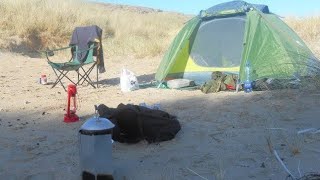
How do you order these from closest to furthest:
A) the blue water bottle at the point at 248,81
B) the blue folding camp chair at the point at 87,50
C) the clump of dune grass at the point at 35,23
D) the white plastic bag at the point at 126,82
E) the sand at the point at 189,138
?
1. the sand at the point at 189,138
2. the blue water bottle at the point at 248,81
3. the white plastic bag at the point at 126,82
4. the blue folding camp chair at the point at 87,50
5. the clump of dune grass at the point at 35,23

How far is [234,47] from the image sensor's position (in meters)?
7.96

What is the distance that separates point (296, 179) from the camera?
10.2 feet

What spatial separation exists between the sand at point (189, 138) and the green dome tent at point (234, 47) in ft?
2.23

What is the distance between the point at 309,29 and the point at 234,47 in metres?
6.43

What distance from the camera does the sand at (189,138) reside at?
3.64 metres

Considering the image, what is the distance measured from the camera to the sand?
364cm

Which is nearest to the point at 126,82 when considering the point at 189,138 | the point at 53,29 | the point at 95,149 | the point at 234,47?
the point at 234,47

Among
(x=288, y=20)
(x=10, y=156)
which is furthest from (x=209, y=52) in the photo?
(x=288, y=20)

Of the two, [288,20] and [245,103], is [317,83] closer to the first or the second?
[245,103]

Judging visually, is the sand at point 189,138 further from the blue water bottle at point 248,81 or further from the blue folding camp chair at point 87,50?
the blue folding camp chair at point 87,50

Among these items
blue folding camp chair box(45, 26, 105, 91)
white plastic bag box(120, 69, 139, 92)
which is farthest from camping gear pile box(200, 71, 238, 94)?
blue folding camp chair box(45, 26, 105, 91)

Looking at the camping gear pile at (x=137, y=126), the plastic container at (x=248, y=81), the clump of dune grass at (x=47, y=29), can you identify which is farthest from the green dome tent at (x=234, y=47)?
the clump of dune grass at (x=47, y=29)

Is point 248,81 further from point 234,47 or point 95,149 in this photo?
point 95,149

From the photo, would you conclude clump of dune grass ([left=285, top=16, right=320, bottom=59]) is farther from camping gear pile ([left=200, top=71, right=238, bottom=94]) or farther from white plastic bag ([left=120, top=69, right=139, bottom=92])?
white plastic bag ([left=120, top=69, right=139, bottom=92])
